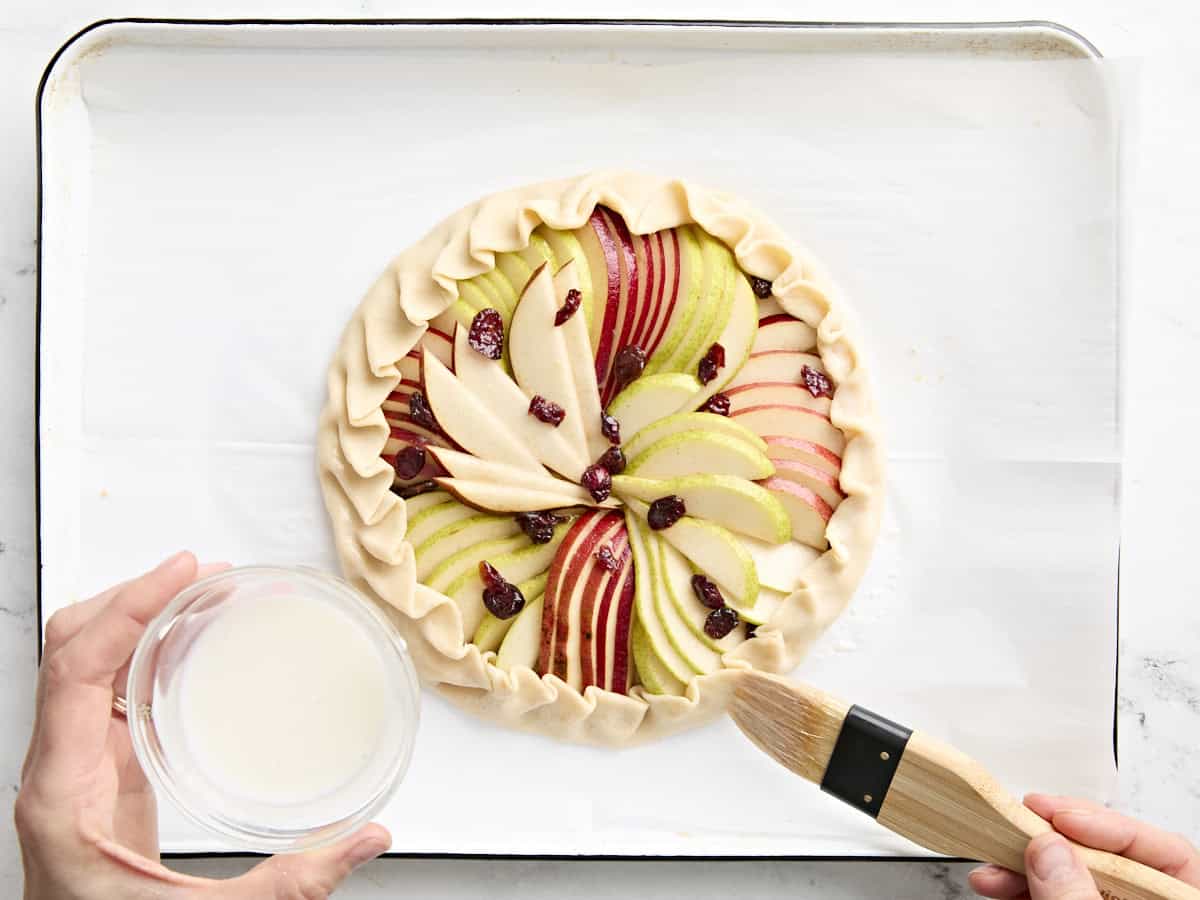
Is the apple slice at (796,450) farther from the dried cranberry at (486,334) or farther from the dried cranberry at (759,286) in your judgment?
the dried cranberry at (486,334)

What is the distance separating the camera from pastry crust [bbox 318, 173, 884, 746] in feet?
8.66

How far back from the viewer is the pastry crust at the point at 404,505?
8.66ft

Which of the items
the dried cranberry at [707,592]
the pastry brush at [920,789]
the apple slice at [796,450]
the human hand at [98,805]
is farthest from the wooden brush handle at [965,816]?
the human hand at [98,805]

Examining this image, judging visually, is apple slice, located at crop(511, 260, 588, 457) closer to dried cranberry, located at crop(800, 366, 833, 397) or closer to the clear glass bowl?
dried cranberry, located at crop(800, 366, 833, 397)

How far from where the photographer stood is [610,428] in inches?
104

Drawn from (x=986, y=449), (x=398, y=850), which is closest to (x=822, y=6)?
(x=986, y=449)

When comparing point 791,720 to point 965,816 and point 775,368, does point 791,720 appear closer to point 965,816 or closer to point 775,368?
point 965,816

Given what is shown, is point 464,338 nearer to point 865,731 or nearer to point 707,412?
point 707,412

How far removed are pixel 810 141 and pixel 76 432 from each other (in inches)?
77.7

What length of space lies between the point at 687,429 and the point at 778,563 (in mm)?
403

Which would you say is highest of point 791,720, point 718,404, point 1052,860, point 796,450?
point 718,404

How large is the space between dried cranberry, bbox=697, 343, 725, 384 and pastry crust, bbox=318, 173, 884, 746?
211 millimetres

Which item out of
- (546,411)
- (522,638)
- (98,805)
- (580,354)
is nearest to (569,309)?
(580,354)

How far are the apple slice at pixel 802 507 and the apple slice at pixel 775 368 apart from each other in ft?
0.82
